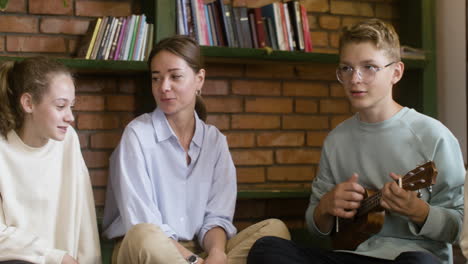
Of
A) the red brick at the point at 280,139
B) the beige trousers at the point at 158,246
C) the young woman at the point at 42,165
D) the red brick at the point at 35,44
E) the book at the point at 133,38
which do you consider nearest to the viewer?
the beige trousers at the point at 158,246

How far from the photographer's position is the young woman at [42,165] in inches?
74.3

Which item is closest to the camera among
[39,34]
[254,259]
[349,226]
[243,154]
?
[254,259]

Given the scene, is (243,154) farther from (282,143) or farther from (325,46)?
(325,46)

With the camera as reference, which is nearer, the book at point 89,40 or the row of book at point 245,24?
the book at point 89,40

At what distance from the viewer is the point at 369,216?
1841 millimetres

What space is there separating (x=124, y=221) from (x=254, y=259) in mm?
446

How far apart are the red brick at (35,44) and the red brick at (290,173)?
3.63ft

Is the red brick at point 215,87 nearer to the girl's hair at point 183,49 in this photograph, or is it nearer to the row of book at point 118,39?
the row of book at point 118,39

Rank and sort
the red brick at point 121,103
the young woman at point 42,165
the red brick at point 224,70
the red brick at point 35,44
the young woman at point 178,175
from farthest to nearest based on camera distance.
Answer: the red brick at point 224,70 < the red brick at point 121,103 < the red brick at point 35,44 < the young woman at point 178,175 < the young woman at point 42,165

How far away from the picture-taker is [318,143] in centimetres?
309

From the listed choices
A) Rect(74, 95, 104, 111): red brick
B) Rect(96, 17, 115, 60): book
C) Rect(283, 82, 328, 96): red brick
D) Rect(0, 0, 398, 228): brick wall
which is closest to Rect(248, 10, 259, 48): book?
Rect(0, 0, 398, 228): brick wall

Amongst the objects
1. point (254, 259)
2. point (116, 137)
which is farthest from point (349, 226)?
point (116, 137)

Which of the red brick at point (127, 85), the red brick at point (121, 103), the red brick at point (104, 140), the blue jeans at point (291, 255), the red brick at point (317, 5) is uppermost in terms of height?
the red brick at point (317, 5)

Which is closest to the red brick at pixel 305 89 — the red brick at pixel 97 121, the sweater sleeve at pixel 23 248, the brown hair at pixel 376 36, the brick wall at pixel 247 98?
the brick wall at pixel 247 98
